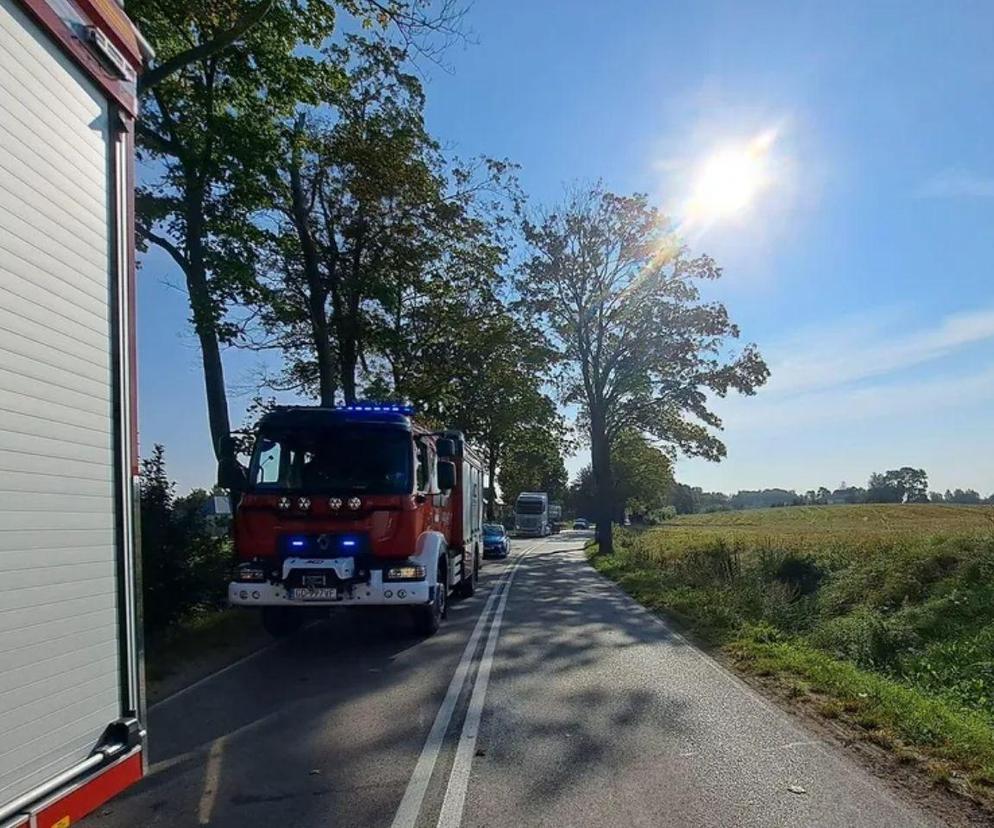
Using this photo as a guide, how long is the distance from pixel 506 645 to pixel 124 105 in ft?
28.8

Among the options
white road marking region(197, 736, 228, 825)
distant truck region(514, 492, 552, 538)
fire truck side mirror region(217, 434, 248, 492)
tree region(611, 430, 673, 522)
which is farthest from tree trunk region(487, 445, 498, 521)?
white road marking region(197, 736, 228, 825)

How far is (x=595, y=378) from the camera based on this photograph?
3600 cm

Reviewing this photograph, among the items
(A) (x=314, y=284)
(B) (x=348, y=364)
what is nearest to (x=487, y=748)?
(A) (x=314, y=284)

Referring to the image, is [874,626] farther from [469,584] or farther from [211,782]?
[211,782]

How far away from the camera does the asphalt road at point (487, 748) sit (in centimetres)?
496

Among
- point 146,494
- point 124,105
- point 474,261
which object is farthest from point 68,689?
point 474,261

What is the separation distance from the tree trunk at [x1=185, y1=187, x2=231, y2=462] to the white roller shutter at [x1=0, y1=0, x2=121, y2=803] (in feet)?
34.8

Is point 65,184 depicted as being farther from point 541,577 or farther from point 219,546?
point 541,577

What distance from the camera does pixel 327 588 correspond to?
995 cm

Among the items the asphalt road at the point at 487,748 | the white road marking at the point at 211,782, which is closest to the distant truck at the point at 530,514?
the asphalt road at the point at 487,748

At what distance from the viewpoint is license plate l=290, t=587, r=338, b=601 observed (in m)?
9.93

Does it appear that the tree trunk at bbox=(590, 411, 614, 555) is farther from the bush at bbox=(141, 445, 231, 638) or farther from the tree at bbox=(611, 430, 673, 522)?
the bush at bbox=(141, 445, 231, 638)

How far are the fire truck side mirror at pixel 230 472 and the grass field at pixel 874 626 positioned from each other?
6714mm

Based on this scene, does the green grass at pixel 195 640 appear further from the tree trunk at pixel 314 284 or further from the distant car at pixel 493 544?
the distant car at pixel 493 544
